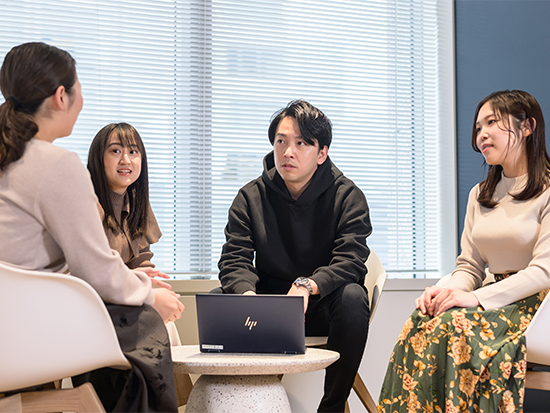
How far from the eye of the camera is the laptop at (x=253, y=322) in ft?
4.65

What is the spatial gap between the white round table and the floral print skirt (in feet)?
1.15

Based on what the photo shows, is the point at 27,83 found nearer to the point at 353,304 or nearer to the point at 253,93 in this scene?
the point at 353,304

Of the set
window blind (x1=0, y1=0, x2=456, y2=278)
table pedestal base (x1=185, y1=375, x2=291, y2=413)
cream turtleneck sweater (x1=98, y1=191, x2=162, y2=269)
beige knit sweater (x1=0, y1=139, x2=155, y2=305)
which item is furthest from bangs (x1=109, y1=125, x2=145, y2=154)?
table pedestal base (x1=185, y1=375, x2=291, y2=413)

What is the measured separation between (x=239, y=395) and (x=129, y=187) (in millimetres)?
1129

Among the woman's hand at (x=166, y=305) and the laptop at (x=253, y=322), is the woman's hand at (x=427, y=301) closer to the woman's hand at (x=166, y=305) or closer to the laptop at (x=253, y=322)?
the laptop at (x=253, y=322)

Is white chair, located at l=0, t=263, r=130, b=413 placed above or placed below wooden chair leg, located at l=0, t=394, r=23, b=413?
above

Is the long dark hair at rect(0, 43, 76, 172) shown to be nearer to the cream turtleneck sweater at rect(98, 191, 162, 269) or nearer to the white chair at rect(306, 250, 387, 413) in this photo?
the cream turtleneck sweater at rect(98, 191, 162, 269)

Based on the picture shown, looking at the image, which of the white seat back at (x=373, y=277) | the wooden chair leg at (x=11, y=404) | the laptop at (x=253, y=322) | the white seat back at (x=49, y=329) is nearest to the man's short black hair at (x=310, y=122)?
the white seat back at (x=373, y=277)

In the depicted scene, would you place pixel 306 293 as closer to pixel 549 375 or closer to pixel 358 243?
pixel 358 243

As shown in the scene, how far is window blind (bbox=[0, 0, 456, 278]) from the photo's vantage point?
2717 mm

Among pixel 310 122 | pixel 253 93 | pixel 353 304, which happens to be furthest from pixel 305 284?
pixel 253 93

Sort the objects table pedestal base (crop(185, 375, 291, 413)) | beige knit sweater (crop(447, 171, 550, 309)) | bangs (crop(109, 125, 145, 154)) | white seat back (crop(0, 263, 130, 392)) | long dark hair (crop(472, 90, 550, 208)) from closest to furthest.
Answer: white seat back (crop(0, 263, 130, 392)), table pedestal base (crop(185, 375, 291, 413)), beige knit sweater (crop(447, 171, 550, 309)), long dark hair (crop(472, 90, 550, 208)), bangs (crop(109, 125, 145, 154))

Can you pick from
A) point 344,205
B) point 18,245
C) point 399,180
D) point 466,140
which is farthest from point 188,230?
point 466,140

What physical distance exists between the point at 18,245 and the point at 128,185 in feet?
3.16
